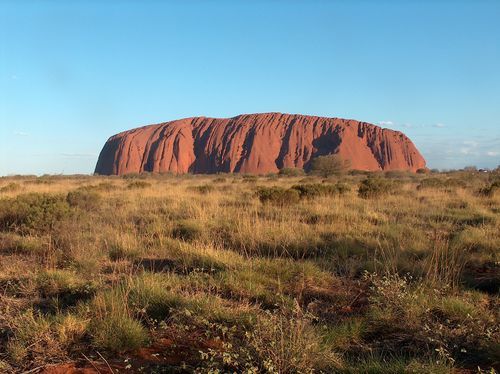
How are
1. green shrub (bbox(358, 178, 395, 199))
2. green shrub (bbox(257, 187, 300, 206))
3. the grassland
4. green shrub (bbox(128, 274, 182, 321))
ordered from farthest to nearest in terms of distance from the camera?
green shrub (bbox(358, 178, 395, 199)) < green shrub (bbox(257, 187, 300, 206)) < green shrub (bbox(128, 274, 182, 321)) < the grassland

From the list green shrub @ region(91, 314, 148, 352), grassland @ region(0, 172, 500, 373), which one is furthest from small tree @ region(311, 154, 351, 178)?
green shrub @ region(91, 314, 148, 352)

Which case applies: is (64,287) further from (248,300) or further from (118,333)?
(248,300)

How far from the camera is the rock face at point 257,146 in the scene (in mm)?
92062

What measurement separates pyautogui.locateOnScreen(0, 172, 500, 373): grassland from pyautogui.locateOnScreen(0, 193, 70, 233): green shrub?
58mm

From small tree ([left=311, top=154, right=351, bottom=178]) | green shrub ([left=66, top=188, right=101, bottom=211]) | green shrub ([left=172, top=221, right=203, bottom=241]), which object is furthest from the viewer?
small tree ([left=311, top=154, right=351, bottom=178])

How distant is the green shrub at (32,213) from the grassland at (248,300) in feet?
0.19

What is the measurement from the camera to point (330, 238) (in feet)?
24.4

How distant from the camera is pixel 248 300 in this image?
14.2ft

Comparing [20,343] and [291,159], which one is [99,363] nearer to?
[20,343]

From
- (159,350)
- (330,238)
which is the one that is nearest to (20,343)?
(159,350)

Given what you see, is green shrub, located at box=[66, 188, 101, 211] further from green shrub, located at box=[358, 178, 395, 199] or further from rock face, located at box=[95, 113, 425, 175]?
rock face, located at box=[95, 113, 425, 175]

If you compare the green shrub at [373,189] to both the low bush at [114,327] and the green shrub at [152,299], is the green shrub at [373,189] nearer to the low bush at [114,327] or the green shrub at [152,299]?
the green shrub at [152,299]

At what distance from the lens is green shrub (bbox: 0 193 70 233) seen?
27.9ft

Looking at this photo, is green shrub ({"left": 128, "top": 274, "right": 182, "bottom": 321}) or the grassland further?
green shrub ({"left": 128, "top": 274, "right": 182, "bottom": 321})
